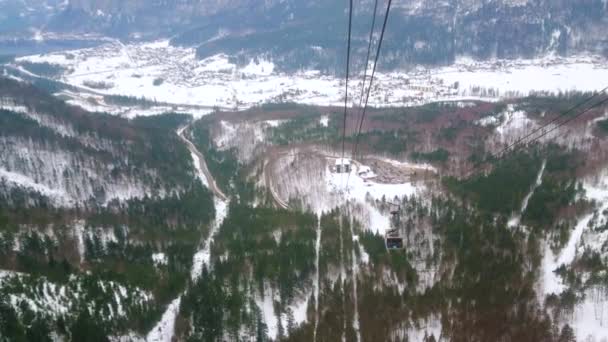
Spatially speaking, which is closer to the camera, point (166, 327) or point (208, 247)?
point (166, 327)

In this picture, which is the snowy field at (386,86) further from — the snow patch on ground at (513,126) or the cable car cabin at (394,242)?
the cable car cabin at (394,242)

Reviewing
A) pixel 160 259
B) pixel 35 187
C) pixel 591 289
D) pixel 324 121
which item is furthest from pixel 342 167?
pixel 35 187

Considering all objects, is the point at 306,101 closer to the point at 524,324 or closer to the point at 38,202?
the point at 38,202

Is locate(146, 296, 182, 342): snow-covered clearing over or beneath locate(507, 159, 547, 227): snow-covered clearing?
beneath

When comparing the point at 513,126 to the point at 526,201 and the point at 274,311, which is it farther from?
the point at 274,311

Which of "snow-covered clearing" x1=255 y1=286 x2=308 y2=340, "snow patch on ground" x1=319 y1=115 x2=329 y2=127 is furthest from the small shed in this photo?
"snow-covered clearing" x1=255 y1=286 x2=308 y2=340

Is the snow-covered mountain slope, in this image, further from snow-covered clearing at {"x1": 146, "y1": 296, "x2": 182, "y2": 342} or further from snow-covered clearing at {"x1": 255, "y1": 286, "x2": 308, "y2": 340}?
snow-covered clearing at {"x1": 255, "y1": 286, "x2": 308, "y2": 340}

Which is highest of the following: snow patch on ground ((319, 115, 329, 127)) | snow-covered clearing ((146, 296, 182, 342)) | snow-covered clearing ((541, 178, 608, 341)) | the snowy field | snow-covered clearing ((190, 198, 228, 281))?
the snowy field

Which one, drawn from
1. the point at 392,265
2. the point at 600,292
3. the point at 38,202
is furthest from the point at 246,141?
the point at 600,292
